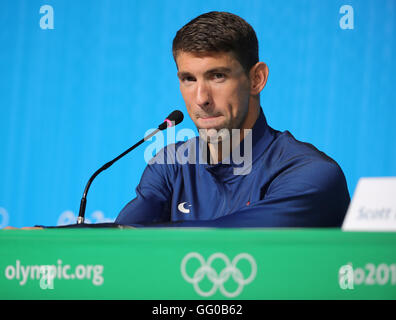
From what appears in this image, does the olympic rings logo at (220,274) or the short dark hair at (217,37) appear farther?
the short dark hair at (217,37)

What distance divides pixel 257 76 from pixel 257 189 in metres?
0.53

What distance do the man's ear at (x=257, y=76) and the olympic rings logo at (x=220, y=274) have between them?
1198mm

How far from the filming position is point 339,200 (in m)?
1.67

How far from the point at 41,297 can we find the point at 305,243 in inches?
21.5

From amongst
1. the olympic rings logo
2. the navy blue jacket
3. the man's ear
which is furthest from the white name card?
the man's ear

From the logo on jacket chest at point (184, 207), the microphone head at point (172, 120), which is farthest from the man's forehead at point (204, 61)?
the logo on jacket chest at point (184, 207)

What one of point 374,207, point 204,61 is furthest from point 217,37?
point 374,207

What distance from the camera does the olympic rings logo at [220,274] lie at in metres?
0.95

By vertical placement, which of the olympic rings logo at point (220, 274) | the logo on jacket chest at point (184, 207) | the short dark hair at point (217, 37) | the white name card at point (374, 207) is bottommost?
the olympic rings logo at point (220, 274)

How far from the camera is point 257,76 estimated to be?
207 cm

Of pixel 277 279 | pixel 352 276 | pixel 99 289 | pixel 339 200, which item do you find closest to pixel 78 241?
pixel 99 289

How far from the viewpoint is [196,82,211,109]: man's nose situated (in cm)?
190

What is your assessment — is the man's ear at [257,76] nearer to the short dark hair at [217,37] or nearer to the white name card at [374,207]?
the short dark hair at [217,37]

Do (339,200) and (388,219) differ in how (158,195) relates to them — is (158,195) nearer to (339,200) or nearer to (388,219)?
(339,200)
